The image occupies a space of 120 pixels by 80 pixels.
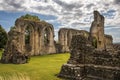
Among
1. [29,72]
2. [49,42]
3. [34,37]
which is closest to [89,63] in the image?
[29,72]

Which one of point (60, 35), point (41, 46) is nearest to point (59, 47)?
point (60, 35)

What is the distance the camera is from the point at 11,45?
20438 mm

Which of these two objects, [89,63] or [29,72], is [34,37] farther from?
[89,63]

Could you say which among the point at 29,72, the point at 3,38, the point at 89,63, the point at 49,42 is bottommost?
the point at 29,72

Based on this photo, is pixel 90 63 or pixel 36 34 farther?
pixel 36 34

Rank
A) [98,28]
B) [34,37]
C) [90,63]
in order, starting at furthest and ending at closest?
1. [98,28]
2. [34,37]
3. [90,63]

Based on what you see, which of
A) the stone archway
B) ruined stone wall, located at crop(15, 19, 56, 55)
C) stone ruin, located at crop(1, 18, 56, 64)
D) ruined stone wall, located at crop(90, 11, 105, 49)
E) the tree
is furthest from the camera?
the tree

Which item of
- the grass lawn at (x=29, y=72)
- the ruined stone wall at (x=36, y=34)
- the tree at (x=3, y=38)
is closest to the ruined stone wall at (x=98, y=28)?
the ruined stone wall at (x=36, y=34)

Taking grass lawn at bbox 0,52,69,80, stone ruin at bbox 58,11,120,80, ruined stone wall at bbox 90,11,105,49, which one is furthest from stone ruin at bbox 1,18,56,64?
stone ruin at bbox 58,11,120,80

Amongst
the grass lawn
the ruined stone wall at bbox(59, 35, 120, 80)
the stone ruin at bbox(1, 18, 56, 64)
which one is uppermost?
the stone ruin at bbox(1, 18, 56, 64)

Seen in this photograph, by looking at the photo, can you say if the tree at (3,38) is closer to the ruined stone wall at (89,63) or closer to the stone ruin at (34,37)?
the stone ruin at (34,37)

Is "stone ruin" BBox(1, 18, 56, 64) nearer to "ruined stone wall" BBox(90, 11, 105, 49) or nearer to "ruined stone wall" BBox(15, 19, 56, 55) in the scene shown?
"ruined stone wall" BBox(15, 19, 56, 55)

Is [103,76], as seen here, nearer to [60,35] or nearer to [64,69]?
[64,69]

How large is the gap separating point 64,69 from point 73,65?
65 centimetres
